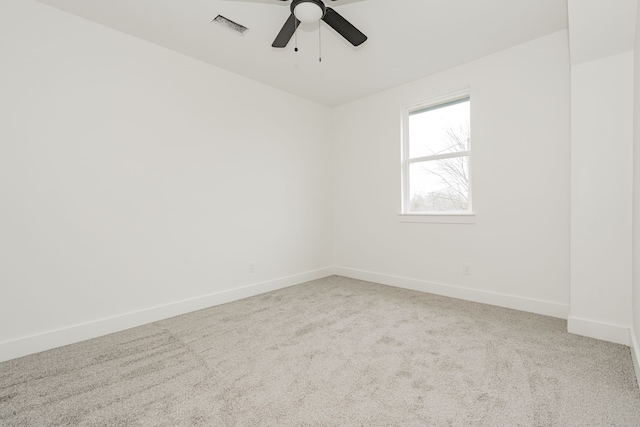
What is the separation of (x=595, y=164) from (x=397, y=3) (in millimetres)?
1965

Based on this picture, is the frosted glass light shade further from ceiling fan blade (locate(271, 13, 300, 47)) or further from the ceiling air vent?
the ceiling air vent

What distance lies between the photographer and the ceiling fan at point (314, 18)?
1847 millimetres

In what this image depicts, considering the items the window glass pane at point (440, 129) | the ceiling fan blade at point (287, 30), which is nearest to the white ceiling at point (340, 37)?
the ceiling fan blade at point (287, 30)

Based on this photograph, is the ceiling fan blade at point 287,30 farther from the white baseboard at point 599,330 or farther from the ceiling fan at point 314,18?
the white baseboard at point 599,330

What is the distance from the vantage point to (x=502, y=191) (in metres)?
2.97

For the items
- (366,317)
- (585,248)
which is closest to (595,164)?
(585,248)

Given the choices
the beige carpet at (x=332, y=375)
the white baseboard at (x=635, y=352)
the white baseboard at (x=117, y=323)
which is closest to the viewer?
the beige carpet at (x=332, y=375)

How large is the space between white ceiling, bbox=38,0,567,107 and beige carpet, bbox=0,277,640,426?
2558 mm

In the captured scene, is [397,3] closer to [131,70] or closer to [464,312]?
[131,70]

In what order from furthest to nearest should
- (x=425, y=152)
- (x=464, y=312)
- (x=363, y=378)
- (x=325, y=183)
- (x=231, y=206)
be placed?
1. (x=325, y=183)
2. (x=425, y=152)
3. (x=231, y=206)
4. (x=464, y=312)
5. (x=363, y=378)

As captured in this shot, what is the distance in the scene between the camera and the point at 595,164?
2.23 metres

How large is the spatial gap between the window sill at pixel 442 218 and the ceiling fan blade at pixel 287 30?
2440 mm

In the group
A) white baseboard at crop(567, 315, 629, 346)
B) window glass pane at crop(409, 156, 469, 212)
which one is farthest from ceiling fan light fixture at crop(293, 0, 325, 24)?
white baseboard at crop(567, 315, 629, 346)

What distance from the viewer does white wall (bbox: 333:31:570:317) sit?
2.67 metres
